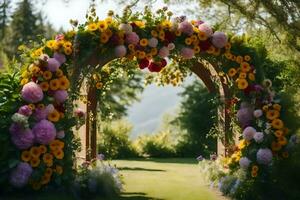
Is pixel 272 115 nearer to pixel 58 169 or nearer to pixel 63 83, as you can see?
pixel 63 83

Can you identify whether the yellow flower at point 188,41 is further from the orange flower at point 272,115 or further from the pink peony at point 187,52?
the orange flower at point 272,115

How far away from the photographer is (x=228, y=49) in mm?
9828

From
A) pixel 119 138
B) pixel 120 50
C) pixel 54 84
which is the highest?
pixel 120 50

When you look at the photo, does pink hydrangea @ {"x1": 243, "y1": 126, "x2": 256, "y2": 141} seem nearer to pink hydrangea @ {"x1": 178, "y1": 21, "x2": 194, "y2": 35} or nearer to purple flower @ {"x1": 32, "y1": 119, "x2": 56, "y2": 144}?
pink hydrangea @ {"x1": 178, "y1": 21, "x2": 194, "y2": 35}

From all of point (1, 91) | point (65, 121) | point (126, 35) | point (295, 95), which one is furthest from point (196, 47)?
point (1, 91)

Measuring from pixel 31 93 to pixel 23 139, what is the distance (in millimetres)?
765

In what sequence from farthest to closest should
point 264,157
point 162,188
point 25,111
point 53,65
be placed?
→ point 162,188 → point 264,157 → point 53,65 → point 25,111

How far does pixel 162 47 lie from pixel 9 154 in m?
3.30

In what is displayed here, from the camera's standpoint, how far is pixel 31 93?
339 inches

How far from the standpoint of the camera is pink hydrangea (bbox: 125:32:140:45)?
30.5 ft

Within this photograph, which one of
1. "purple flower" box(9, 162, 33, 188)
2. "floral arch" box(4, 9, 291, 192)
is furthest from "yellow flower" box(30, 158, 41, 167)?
"purple flower" box(9, 162, 33, 188)

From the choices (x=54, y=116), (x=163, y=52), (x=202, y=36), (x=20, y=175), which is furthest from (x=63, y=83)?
(x=202, y=36)

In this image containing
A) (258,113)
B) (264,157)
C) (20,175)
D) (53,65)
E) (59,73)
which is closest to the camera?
(20,175)

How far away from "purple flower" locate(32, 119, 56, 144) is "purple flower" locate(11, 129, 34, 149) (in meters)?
0.10
